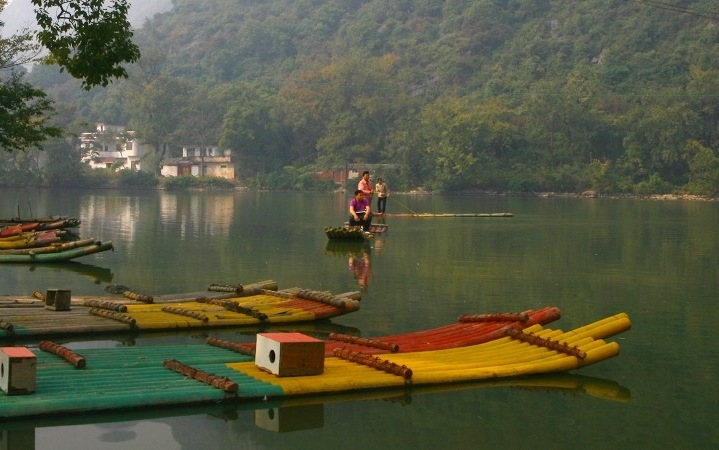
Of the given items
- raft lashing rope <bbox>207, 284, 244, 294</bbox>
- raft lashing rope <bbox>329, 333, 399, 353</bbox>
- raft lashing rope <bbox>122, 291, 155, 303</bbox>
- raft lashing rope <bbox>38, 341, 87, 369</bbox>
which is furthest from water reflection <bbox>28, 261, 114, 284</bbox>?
raft lashing rope <bbox>38, 341, 87, 369</bbox>

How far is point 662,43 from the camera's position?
106 m

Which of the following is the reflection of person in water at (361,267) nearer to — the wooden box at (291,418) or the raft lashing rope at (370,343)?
the raft lashing rope at (370,343)

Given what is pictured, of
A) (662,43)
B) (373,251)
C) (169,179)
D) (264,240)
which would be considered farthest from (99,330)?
(662,43)

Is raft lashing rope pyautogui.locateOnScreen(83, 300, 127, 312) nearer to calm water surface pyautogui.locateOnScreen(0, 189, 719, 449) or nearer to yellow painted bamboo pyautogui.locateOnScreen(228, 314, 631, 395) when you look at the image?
calm water surface pyautogui.locateOnScreen(0, 189, 719, 449)

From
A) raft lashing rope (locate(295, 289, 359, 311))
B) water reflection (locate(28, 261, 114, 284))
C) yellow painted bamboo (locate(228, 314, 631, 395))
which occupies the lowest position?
water reflection (locate(28, 261, 114, 284))

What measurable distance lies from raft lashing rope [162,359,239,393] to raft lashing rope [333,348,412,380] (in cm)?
162

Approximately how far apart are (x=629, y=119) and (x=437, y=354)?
78.4m

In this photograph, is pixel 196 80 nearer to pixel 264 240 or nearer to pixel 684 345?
pixel 264 240

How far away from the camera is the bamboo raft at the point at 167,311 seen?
486 inches

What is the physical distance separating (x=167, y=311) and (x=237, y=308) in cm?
89

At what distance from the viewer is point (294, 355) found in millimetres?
9883

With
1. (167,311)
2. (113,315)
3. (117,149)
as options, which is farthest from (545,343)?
(117,149)

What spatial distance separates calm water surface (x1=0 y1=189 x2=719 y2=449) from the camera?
8.92 meters

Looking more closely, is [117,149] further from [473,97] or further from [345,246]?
[345,246]
